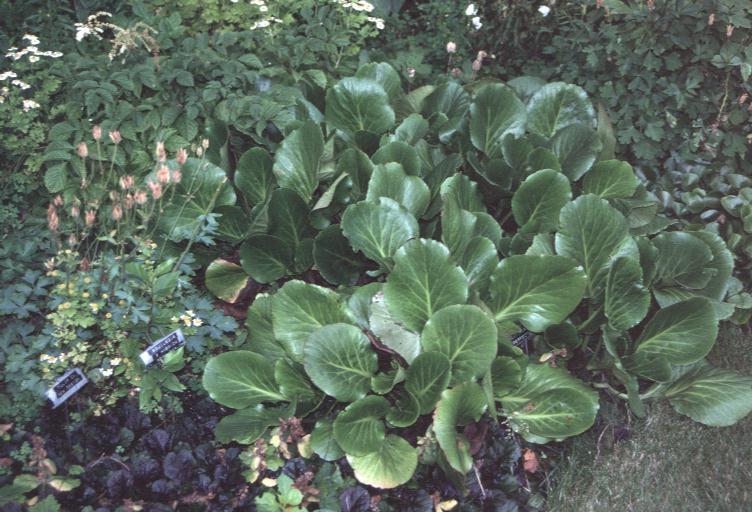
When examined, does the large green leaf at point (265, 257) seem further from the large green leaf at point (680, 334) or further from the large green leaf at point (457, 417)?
the large green leaf at point (680, 334)

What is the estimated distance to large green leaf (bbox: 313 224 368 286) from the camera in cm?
287

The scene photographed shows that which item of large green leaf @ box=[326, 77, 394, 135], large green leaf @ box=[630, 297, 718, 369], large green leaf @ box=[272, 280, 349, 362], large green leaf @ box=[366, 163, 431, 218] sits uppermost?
large green leaf @ box=[326, 77, 394, 135]

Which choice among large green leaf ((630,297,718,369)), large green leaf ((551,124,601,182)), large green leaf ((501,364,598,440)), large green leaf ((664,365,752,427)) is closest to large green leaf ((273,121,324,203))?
large green leaf ((551,124,601,182))

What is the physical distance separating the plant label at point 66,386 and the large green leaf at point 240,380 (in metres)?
0.39

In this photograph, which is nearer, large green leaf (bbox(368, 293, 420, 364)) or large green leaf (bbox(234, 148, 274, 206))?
large green leaf (bbox(368, 293, 420, 364))

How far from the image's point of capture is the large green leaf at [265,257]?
2.93 m

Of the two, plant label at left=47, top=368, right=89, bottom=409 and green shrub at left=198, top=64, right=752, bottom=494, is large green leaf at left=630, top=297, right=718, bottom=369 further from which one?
plant label at left=47, top=368, right=89, bottom=409

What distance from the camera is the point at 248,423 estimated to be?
2.52m

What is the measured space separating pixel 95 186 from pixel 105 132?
236mm

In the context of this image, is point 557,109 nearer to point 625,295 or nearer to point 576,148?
point 576,148

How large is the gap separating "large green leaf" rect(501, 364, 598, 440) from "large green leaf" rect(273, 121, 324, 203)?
3.81 ft

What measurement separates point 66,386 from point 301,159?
126cm

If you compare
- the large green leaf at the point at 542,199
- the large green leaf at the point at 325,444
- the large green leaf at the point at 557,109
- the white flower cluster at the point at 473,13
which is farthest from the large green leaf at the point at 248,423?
the white flower cluster at the point at 473,13

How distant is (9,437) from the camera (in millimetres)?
2295
